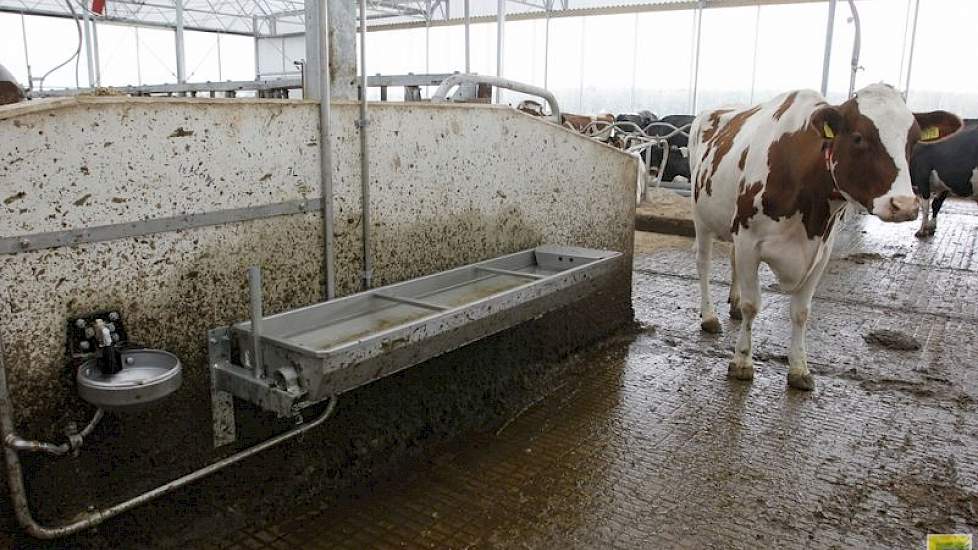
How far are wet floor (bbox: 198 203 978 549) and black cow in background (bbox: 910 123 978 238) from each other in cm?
389

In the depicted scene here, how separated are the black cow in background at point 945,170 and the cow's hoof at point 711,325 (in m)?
4.38

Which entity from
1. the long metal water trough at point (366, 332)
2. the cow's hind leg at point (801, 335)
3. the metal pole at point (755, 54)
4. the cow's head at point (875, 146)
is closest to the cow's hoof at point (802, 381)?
the cow's hind leg at point (801, 335)

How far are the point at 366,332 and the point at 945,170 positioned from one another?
7826mm

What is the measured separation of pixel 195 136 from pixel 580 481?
1.82 m

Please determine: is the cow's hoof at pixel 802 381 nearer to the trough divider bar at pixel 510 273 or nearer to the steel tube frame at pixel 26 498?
the trough divider bar at pixel 510 273

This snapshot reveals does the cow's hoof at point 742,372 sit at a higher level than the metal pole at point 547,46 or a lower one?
lower

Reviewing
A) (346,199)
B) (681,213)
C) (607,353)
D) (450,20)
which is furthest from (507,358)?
(450,20)

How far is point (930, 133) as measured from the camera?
3297mm

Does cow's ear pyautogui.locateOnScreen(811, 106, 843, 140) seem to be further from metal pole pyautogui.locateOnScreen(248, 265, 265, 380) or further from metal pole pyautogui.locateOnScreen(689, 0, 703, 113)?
metal pole pyautogui.locateOnScreen(689, 0, 703, 113)

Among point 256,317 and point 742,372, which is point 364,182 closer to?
point 256,317

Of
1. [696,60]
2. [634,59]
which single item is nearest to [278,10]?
[634,59]

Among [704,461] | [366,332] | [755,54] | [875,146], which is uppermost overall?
[755,54]

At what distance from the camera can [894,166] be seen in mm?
2996

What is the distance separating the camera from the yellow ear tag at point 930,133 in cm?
328
